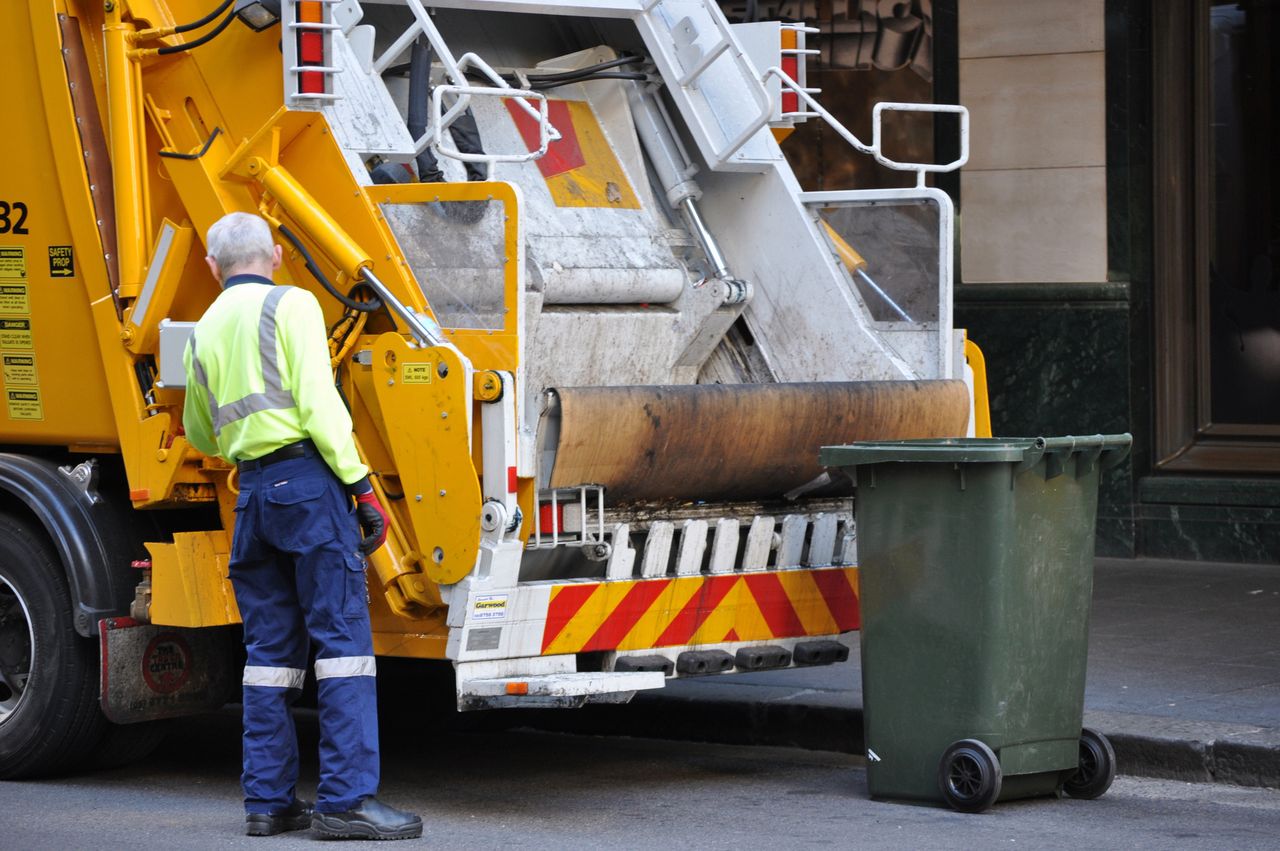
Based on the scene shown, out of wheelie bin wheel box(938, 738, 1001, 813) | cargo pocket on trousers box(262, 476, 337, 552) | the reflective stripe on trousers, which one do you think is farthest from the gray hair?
wheelie bin wheel box(938, 738, 1001, 813)

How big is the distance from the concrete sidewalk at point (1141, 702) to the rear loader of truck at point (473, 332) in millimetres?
626

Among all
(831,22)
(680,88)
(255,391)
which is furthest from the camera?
(831,22)

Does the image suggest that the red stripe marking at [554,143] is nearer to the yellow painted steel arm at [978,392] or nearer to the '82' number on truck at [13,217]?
the yellow painted steel arm at [978,392]

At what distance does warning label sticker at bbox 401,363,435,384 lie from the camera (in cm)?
552

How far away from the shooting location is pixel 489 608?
5.59m

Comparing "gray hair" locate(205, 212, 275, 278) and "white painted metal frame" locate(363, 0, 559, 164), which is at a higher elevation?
"white painted metal frame" locate(363, 0, 559, 164)

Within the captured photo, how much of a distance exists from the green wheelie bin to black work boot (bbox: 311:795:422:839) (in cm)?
126

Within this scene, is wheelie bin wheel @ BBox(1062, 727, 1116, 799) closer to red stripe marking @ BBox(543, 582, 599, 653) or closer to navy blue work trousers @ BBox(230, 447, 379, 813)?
red stripe marking @ BBox(543, 582, 599, 653)

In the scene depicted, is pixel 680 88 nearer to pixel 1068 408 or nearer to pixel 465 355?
pixel 465 355

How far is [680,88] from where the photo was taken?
680 cm

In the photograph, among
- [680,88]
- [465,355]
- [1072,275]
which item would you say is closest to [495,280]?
[465,355]

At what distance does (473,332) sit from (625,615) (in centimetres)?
87

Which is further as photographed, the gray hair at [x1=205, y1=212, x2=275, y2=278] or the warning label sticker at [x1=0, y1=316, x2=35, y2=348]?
the warning label sticker at [x1=0, y1=316, x2=35, y2=348]

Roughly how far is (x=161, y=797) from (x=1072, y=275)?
5.49 meters
